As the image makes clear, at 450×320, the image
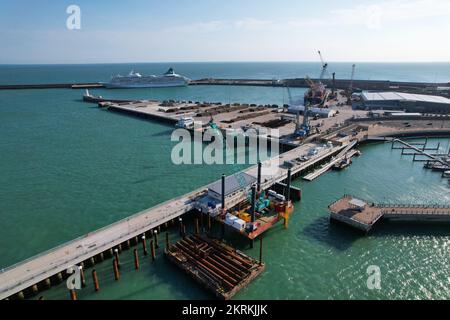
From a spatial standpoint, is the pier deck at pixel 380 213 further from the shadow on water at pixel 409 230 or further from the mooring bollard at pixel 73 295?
the mooring bollard at pixel 73 295

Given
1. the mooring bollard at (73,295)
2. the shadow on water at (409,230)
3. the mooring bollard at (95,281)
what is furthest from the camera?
the shadow on water at (409,230)

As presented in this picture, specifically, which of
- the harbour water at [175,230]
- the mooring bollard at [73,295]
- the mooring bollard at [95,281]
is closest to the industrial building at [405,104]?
the harbour water at [175,230]

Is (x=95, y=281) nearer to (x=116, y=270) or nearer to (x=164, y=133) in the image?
(x=116, y=270)

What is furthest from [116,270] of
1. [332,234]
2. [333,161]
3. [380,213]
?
[333,161]

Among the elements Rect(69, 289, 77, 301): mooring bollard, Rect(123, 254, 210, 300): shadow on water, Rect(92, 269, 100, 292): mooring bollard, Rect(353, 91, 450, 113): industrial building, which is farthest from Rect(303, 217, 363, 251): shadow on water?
Rect(353, 91, 450, 113): industrial building

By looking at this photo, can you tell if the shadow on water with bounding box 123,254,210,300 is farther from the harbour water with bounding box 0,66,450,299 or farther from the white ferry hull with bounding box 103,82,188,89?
the white ferry hull with bounding box 103,82,188,89

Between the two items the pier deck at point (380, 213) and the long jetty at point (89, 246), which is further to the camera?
the pier deck at point (380, 213)

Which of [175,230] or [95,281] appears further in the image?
[175,230]

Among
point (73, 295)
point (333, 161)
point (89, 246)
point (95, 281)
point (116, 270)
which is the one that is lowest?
point (73, 295)
